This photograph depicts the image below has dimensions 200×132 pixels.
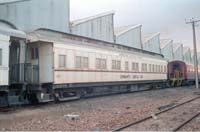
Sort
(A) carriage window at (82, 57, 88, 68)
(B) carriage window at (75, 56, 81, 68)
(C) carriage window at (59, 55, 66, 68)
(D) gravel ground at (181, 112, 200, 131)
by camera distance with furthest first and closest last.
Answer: (A) carriage window at (82, 57, 88, 68)
(B) carriage window at (75, 56, 81, 68)
(C) carriage window at (59, 55, 66, 68)
(D) gravel ground at (181, 112, 200, 131)

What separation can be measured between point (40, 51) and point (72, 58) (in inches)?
76.3

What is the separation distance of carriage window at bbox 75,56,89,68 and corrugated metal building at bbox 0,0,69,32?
5.76m

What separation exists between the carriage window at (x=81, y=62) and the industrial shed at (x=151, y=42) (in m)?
29.0

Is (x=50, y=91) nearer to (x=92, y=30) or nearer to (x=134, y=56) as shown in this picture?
(x=134, y=56)

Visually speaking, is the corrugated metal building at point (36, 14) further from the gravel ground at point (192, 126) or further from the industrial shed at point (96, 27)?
the gravel ground at point (192, 126)

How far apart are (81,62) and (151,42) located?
111ft

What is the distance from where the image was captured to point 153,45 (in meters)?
48.3

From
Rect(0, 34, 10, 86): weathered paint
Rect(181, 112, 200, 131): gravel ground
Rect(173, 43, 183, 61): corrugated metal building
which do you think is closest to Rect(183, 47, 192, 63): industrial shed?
Rect(173, 43, 183, 61): corrugated metal building

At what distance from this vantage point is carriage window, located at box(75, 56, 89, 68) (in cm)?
1503

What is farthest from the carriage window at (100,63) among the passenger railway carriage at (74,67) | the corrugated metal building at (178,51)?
the corrugated metal building at (178,51)

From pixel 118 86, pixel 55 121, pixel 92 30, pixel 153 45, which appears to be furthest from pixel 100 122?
pixel 153 45

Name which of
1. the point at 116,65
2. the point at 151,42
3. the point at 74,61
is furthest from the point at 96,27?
the point at 151,42

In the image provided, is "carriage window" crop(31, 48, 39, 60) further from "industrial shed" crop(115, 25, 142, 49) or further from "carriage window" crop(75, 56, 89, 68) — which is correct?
"industrial shed" crop(115, 25, 142, 49)

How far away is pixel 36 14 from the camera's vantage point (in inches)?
795
